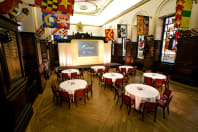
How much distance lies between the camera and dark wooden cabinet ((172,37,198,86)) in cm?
545

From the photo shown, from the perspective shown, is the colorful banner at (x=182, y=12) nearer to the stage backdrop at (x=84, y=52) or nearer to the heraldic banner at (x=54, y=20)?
the heraldic banner at (x=54, y=20)

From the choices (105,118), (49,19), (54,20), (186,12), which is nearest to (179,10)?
(186,12)

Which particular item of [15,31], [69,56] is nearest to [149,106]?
[15,31]

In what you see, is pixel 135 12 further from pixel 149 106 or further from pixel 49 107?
pixel 49 107

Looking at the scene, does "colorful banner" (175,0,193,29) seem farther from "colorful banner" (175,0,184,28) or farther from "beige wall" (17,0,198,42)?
"beige wall" (17,0,198,42)

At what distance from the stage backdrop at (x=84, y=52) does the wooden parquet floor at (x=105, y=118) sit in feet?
22.0

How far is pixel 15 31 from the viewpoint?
2.82m

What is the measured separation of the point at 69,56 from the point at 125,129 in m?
9.35

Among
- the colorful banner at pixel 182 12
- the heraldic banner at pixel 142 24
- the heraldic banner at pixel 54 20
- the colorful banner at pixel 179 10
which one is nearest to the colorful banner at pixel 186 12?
the colorful banner at pixel 182 12

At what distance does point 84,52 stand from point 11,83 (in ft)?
29.6

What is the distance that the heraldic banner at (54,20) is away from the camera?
4.95 metres

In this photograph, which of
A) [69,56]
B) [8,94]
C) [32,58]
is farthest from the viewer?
[69,56]

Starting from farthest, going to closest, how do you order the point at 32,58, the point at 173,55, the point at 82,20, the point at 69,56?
the point at 82,20 → the point at 69,56 → the point at 173,55 → the point at 32,58

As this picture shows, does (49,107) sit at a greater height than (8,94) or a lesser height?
lesser
